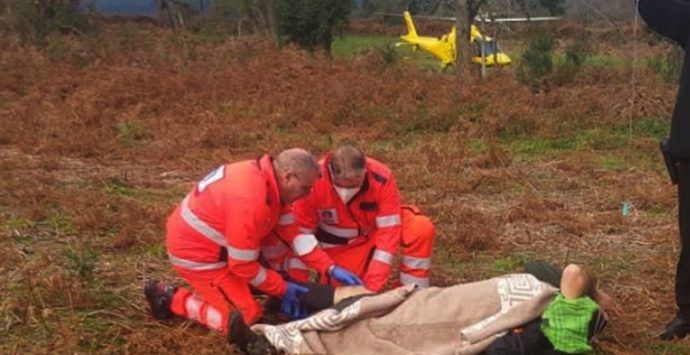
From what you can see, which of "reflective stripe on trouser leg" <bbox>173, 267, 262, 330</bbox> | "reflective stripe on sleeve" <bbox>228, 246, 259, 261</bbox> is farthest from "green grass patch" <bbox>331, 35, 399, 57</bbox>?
"reflective stripe on sleeve" <bbox>228, 246, 259, 261</bbox>

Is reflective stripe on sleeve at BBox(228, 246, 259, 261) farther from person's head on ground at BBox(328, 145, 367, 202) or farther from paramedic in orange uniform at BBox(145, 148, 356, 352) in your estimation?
person's head on ground at BBox(328, 145, 367, 202)

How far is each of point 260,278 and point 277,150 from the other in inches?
221

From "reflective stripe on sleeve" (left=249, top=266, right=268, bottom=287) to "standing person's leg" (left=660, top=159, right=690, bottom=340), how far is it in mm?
2060

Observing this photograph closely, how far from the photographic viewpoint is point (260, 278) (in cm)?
423

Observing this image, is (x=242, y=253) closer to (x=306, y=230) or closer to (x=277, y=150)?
(x=306, y=230)

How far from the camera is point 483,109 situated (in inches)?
472

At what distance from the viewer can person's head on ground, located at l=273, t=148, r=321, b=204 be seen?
3.99 meters

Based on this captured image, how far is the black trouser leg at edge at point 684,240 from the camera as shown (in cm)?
414

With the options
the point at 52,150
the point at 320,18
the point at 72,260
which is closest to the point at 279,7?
the point at 320,18

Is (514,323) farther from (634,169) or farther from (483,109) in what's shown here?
(483,109)

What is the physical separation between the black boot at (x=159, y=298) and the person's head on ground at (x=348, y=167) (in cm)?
105

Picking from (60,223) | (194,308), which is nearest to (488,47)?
(60,223)

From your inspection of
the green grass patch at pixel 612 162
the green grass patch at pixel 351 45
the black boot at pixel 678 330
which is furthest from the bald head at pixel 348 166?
the green grass patch at pixel 351 45

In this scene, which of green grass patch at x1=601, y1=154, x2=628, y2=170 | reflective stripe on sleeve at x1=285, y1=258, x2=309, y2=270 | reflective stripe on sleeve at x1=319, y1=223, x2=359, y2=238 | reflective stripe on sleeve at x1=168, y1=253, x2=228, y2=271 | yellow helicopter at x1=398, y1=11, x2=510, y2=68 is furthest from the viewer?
yellow helicopter at x1=398, y1=11, x2=510, y2=68
